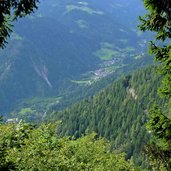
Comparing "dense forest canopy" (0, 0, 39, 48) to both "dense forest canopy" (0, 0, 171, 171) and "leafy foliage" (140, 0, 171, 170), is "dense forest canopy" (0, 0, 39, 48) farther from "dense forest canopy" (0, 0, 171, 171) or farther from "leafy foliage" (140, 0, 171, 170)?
"leafy foliage" (140, 0, 171, 170)

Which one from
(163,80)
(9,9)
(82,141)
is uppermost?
(9,9)

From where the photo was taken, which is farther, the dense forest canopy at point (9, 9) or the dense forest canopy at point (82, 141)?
the dense forest canopy at point (82, 141)

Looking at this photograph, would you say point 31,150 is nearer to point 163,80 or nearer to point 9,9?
point 163,80

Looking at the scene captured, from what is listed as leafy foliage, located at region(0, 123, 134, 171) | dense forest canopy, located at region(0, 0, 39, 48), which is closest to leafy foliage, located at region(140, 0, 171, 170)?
dense forest canopy, located at region(0, 0, 39, 48)

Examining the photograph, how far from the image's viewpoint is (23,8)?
18.6 meters

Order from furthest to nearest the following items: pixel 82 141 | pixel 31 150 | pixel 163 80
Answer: pixel 82 141, pixel 31 150, pixel 163 80

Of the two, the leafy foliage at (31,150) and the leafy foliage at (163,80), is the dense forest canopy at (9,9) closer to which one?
the leafy foliage at (163,80)

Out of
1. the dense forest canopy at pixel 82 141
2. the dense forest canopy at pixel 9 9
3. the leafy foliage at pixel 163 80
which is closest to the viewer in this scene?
the dense forest canopy at pixel 9 9

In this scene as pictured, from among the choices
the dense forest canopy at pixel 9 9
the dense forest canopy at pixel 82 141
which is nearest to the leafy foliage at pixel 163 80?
the dense forest canopy at pixel 82 141

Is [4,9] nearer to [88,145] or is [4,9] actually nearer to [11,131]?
[11,131]

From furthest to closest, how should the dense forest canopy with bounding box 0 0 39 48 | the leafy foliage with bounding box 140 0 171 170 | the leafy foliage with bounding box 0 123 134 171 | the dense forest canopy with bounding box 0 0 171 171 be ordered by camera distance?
the leafy foliage with bounding box 0 123 134 171
the leafy foliage with bounding box 140 0 171 170
the dense forest canopy with bounding box 0 0 171 171
the dense forest canopy with bounding box 0 0 39 48

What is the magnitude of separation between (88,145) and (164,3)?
39.3 m

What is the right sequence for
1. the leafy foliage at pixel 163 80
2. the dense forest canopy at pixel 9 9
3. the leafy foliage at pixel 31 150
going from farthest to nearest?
the leafy foliage at pixel 31 150 < the leafy foliage at pixel 163 80 < the dense forest canopy at pixel 9 9

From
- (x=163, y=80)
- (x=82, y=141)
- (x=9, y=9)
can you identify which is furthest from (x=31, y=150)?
(x=82, y=141)
